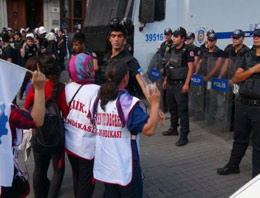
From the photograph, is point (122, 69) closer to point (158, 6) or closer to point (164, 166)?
point (164, 166)

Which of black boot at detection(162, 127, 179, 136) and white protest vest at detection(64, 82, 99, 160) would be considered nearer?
white protest vest at detection(64, 82, 99, 160)

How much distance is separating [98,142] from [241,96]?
2.07 meters

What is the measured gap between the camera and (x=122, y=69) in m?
2.46

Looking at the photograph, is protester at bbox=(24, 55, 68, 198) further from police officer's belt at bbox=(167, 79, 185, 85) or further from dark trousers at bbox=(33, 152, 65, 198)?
police officer's belt at bbox=(167, 79, 185, 85)

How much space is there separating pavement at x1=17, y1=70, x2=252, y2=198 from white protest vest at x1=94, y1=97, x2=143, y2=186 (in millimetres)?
1346

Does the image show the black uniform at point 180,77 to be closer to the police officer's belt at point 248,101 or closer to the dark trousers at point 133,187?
the police officer's belt at point 248,101

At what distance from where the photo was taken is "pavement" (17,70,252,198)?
376 centimetres

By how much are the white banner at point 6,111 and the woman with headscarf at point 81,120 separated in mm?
Result: 784

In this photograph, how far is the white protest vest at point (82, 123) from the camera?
2.78 metres

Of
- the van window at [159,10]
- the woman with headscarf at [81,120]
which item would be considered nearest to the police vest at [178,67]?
the van window at [159,10]

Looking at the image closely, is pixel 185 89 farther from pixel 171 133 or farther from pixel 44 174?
pixel 44 174

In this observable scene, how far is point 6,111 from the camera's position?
6.64ft

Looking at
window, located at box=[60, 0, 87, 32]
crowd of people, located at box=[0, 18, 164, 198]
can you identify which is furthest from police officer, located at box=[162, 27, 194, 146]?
window, located at box=[60, 0, 87, 32]

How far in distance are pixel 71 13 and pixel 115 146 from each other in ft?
66.5
